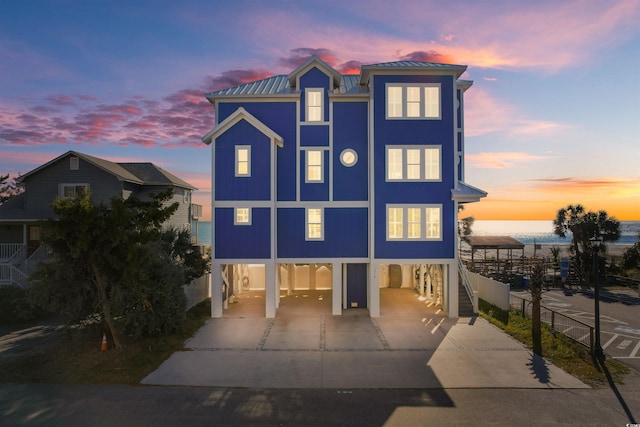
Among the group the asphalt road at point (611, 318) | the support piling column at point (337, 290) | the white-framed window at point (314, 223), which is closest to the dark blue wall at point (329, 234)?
the white-framed window at point (314, 223)

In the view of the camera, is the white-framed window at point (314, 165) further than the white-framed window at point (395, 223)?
Yes

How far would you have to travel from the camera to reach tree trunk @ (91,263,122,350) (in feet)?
41.9

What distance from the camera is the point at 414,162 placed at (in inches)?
762

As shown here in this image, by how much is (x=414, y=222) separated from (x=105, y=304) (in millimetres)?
14330

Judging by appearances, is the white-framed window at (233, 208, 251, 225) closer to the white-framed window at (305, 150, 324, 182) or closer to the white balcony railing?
the white-framed window at (305, 150, 324, 182)

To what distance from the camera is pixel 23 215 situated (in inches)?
928

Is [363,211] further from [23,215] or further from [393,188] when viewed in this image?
[23,215]

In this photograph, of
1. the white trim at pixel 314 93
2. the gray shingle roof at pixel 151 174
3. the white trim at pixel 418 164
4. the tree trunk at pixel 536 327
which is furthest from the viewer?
the gray shingle roof at pixel 151 174

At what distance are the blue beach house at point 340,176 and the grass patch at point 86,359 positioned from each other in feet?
17.4

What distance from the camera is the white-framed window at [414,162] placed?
63.3ft

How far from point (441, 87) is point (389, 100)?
9.22 ft

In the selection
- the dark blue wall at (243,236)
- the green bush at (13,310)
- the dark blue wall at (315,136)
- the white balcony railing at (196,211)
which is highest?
the dark blue wall at (315,136)

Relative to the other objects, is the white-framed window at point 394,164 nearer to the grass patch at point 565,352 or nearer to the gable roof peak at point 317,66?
the gable roof peak at point 317,66

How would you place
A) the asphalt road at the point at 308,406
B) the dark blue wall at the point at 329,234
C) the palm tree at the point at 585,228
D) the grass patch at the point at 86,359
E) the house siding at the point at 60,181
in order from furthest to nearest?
the palm tree at the point at 585,228, the house siding at the point at 60,181, the dark blue wall at the point at 329,234, the grass patch at the point at 86,359, the asphalt road at the point at 308,406
